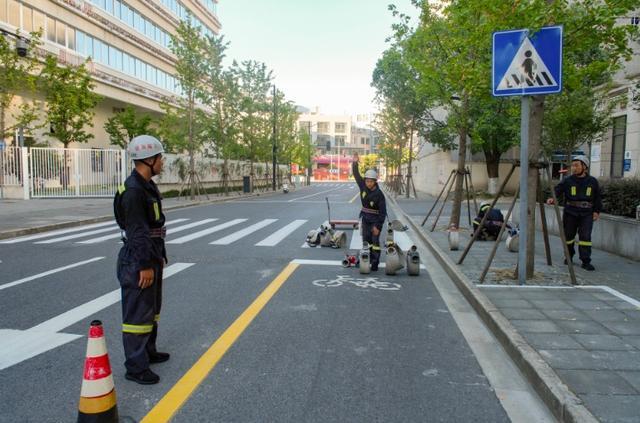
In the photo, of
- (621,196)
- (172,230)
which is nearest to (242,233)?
(172,230)

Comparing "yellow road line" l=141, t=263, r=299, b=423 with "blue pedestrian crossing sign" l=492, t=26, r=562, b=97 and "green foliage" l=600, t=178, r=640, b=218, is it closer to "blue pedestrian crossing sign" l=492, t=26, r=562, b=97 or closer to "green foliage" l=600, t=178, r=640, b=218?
"blue pedestrian crossing sign" l=492, t=26, r=562, b=97

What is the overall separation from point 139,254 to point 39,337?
195cm

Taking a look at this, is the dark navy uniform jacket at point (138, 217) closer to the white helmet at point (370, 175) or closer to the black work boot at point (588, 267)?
the white helmet at point (370, 175)

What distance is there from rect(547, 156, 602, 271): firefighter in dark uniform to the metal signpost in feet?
5.56

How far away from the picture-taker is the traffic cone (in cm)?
312

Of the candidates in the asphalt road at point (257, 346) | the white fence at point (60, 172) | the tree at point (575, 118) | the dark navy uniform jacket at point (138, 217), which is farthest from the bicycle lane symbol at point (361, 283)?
the white fence at point (60, 172)

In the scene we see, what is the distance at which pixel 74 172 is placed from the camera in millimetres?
26000

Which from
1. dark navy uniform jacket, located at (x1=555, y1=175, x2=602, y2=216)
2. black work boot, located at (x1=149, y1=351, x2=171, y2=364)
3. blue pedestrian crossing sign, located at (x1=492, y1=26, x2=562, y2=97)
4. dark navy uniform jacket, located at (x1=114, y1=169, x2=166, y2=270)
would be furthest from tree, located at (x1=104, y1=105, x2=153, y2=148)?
dark navy uniform jacket, located at (x1=114, y1=169, x2=166, y2=270)

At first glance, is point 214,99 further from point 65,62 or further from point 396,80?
point 396,80

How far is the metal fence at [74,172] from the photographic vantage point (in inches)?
994

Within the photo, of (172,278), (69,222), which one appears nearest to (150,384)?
(172,278)

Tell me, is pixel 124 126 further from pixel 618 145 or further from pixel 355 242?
pixel 618 145

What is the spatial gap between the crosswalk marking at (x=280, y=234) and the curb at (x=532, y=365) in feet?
18.7

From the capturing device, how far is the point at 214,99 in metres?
34.1
